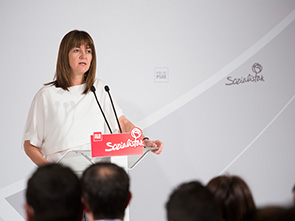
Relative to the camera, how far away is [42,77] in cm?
388

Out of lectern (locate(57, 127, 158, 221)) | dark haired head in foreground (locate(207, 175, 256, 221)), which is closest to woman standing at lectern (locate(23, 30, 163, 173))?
lectern (locate(57, 127, 158, 221))

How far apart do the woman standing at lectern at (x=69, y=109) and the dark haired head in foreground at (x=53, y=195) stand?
1.41m

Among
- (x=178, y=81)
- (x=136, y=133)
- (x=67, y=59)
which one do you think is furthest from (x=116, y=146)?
(x=178, y=81)

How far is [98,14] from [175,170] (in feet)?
5.60

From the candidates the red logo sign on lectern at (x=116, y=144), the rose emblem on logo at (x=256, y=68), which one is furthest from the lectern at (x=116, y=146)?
the rose emblem on logo at (x=256, y=68)

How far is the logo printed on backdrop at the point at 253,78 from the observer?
435cm

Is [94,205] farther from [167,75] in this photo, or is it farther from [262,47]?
[262,47]

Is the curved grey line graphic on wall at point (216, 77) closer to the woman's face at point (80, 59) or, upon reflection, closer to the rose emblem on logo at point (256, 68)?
the rose emblem on logo at point (256, 68)

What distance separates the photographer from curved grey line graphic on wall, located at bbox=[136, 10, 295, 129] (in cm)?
411

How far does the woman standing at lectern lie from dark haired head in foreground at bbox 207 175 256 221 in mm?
1490

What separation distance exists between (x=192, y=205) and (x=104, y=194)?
408mm

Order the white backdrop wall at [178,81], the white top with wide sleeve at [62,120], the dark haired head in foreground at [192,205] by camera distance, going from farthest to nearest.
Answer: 1. the white backdrop wall at [178,81]
2. the white top with wide sleeve at [62,120]
3. the dark haired head in foreground at [192,205]

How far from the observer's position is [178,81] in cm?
420

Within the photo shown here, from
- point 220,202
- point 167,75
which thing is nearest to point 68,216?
point 220,202
